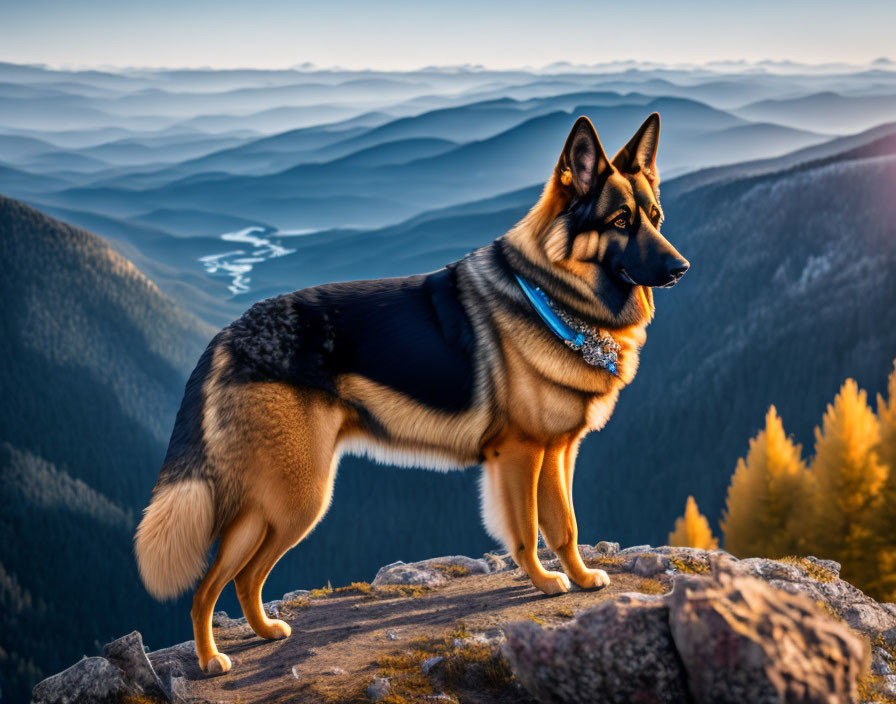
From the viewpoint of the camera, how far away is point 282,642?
800 cm

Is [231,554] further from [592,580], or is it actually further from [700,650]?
[700,650]

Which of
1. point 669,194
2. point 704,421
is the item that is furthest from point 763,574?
point 669,194

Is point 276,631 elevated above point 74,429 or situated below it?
above

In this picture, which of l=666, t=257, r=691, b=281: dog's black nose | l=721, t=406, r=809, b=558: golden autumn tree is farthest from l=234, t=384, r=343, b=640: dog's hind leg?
l=721, t=406, r=809, b=558: golden autumn tree

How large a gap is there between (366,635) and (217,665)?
161cm

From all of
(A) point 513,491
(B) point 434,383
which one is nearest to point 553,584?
(A) point 513,491

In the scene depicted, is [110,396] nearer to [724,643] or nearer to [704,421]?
[704,421]

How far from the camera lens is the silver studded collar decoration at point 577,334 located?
7000mm

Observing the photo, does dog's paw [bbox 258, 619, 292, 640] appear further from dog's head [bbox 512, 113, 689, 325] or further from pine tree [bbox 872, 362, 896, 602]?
pine tree [bbox 872, 362, 896, 602]

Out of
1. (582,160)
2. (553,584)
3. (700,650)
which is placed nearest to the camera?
(700,650)

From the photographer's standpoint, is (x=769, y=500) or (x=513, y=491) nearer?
(x=513, y=491)

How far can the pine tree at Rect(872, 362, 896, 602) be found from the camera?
110 feet

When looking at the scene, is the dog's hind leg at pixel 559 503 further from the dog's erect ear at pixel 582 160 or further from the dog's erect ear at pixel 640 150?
the dog's erect ear at pixel 640 150

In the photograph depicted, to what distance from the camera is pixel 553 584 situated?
7.77 metres
